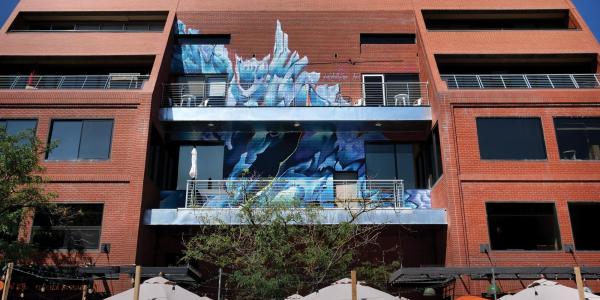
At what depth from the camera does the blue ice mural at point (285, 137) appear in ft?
66.0

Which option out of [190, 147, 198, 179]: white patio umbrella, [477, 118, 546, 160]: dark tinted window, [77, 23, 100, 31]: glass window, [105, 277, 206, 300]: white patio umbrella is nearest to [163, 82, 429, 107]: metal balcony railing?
[190, 147, 198, 179]: white patio umbrella

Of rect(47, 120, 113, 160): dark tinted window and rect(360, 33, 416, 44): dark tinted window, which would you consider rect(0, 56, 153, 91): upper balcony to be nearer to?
rect(47, 120, 113, 160): dark tinted window

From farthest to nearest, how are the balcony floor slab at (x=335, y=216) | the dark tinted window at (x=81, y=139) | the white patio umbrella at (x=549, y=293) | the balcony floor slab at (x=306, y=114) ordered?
1. the balcony floor slab at (x=306, y=114)
2. the dark tinted window at (x=81, y=139)
3. the balcony floor slab at (x=335, y=216)
4. the white patio umbrella at (x=549, y=293)

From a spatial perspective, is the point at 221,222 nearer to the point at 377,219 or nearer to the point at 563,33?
the point at 377,219

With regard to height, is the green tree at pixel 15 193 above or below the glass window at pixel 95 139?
below

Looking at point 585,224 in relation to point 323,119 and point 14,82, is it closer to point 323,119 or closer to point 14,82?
point 323,119

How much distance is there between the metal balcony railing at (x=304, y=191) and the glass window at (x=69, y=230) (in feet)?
9.89

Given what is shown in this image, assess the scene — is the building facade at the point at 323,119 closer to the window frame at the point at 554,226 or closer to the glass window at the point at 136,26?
the window frame at the point at 554,226

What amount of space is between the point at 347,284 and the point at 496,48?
41.4ft

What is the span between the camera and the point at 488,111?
18.2 m

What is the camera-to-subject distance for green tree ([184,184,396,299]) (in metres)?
14.4

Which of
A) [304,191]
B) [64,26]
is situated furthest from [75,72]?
[304,191]

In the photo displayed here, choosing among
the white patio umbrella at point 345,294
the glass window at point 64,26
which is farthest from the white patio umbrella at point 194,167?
the glass window at point 64,26

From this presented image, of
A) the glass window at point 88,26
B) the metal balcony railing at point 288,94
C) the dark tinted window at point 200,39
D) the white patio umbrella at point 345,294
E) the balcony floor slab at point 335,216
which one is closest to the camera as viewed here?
the white patio umbrella at point 345,294
